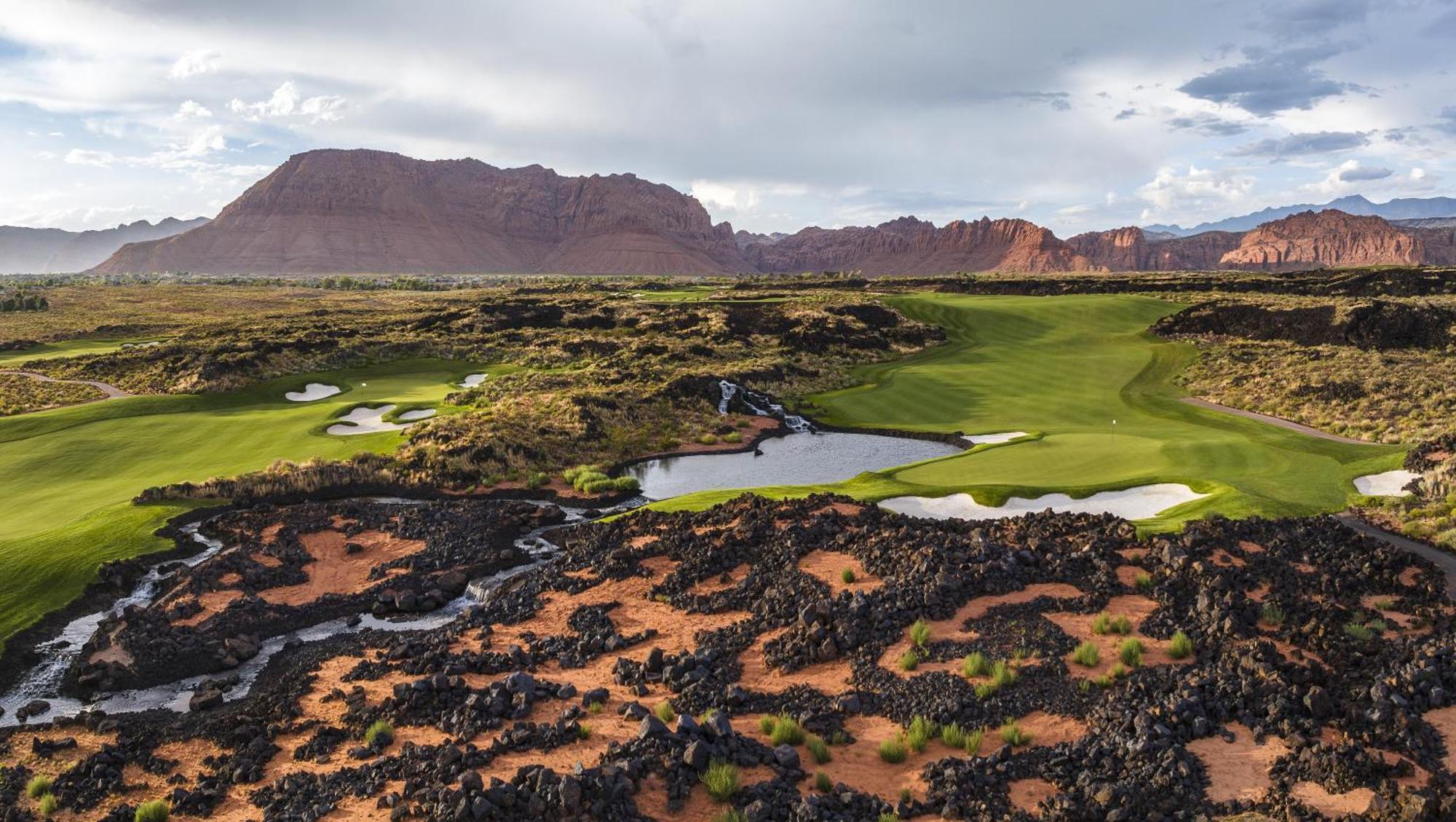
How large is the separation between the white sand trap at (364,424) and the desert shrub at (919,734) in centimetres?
3014

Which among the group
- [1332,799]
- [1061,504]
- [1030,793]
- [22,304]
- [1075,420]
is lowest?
[1030,793]

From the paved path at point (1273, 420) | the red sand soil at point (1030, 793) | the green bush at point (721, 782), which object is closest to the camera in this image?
the red sand soil at point (1030, 793)

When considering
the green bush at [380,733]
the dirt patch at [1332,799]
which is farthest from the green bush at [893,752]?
the green bush at [380,733]

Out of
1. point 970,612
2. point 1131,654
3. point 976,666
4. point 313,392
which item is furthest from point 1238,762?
point 313,392

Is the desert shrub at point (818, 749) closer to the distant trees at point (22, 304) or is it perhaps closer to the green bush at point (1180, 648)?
the green bush at point (1180, 648)

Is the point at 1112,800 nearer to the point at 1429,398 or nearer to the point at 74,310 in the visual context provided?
the point at 1429,398

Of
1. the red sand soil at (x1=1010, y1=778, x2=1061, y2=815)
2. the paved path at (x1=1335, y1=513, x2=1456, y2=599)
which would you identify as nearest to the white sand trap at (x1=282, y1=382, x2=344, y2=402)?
the red sand soil at (x1=1010, y1=778, x2=1061, y2=815)

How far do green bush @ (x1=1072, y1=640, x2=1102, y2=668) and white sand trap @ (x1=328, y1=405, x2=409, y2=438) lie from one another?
103 ft

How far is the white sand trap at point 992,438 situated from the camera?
113 feet

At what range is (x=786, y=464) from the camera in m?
33.2

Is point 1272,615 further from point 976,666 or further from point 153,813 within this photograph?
point 153,813

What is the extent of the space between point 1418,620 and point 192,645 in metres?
24.4

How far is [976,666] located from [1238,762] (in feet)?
12.9

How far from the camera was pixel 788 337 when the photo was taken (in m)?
65.9
